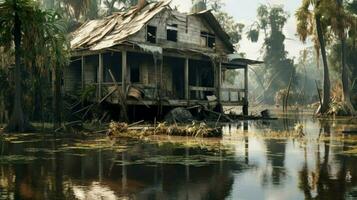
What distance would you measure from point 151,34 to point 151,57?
164 centimetres

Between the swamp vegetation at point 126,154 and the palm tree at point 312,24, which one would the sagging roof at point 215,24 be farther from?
the palm tree at point 312,24

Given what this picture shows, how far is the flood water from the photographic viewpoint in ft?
27.7

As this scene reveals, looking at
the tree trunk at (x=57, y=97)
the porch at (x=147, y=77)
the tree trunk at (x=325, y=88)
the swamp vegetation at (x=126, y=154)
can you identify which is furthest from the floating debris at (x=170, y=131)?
the tree trunk at (x=325, y=88)

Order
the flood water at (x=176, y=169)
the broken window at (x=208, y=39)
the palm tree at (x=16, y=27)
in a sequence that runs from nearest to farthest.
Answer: the flood water at (x=176, y=169), the palm tree at (x=16, y=27), the broken window at (x=208, y=39)

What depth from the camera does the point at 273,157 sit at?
44.2 ft

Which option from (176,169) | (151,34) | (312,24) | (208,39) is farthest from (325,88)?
(176,169)

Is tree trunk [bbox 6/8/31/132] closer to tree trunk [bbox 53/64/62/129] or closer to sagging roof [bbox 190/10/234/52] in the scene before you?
tree trunk [bbox 53/64/62/129]

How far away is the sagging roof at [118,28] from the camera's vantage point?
2871 centimetres

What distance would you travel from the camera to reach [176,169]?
36.1 ft

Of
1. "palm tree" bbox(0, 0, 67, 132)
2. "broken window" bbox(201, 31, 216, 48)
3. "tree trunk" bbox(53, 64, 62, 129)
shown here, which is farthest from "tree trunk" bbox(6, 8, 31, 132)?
"broken window" bbox(201, 31, 216, 48)

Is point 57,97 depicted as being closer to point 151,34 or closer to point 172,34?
point 151,34

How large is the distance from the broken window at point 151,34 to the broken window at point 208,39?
5.04 meters

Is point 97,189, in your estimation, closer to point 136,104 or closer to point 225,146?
point 225,146

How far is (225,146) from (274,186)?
22.5 feet
